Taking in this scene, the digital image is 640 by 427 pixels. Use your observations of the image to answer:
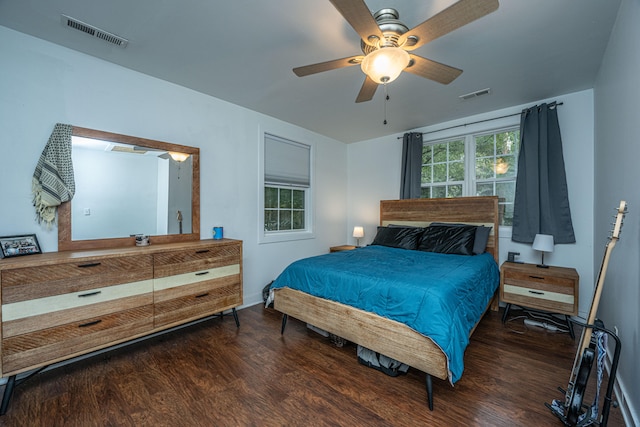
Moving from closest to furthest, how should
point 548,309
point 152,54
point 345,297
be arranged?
point 345,297 → point 152,54 → point 548,309

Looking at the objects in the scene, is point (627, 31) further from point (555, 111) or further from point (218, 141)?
point (218, 141)

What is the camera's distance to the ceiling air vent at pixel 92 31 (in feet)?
6.20

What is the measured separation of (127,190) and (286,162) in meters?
2.10

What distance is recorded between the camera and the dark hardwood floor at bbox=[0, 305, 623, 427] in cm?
157

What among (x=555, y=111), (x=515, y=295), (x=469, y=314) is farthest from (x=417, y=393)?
(x=555, y=111)

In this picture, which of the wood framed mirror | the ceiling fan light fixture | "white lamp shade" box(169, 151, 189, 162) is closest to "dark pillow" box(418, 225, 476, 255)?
the ceiling fan light fixture

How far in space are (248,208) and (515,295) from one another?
3.23m

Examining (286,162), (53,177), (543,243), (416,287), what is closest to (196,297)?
(53,177)

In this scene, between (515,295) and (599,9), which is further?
(515,295)

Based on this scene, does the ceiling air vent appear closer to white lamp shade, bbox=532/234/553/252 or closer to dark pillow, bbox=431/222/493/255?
dark pillow, bbox=431/222/493/255

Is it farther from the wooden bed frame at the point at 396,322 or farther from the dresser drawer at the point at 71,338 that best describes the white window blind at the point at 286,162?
the dresser drawer at the point at 71,338

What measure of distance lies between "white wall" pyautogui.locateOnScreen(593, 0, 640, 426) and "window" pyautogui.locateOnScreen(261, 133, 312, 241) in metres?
3.36

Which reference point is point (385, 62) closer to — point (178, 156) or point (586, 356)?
point (586, 356)

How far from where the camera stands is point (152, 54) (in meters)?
2.28
